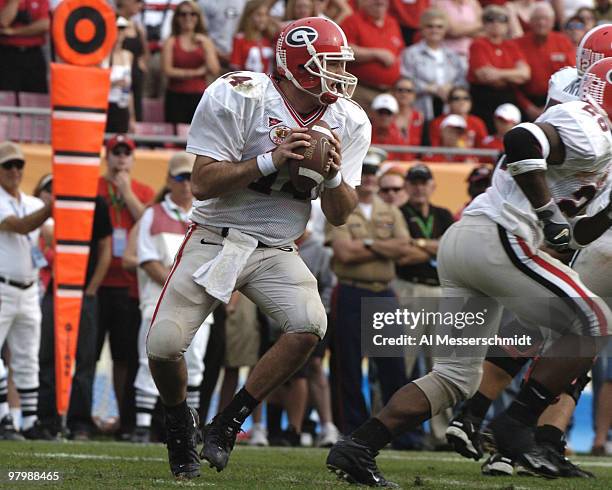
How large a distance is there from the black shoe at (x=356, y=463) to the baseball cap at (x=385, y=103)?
6256 millimetres

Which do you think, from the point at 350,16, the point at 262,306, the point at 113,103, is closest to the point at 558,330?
the point at 262,306

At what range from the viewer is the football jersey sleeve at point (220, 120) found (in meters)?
5.11

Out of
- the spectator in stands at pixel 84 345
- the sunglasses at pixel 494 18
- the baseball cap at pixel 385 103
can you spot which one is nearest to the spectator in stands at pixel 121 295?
the spectator in stands at pixel 84 345

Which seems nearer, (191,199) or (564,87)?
(564,87)

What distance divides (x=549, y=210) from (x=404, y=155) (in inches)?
246

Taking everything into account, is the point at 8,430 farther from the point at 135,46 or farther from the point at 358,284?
the point at 135,46

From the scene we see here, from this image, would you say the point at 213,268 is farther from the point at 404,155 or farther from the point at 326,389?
the point at 404,155

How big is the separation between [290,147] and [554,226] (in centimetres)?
113

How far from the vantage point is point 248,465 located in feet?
20.7

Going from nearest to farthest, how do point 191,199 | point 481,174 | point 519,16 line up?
point 191,199
point 481,174
point 519,16

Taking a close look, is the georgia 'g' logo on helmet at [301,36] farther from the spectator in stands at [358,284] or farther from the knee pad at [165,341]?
the spectator in stands at [358,284]

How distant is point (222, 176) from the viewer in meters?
5.08

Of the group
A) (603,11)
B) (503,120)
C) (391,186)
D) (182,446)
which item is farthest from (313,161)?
(603,11)

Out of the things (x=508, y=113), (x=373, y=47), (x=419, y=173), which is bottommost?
(x=419, y=173)
